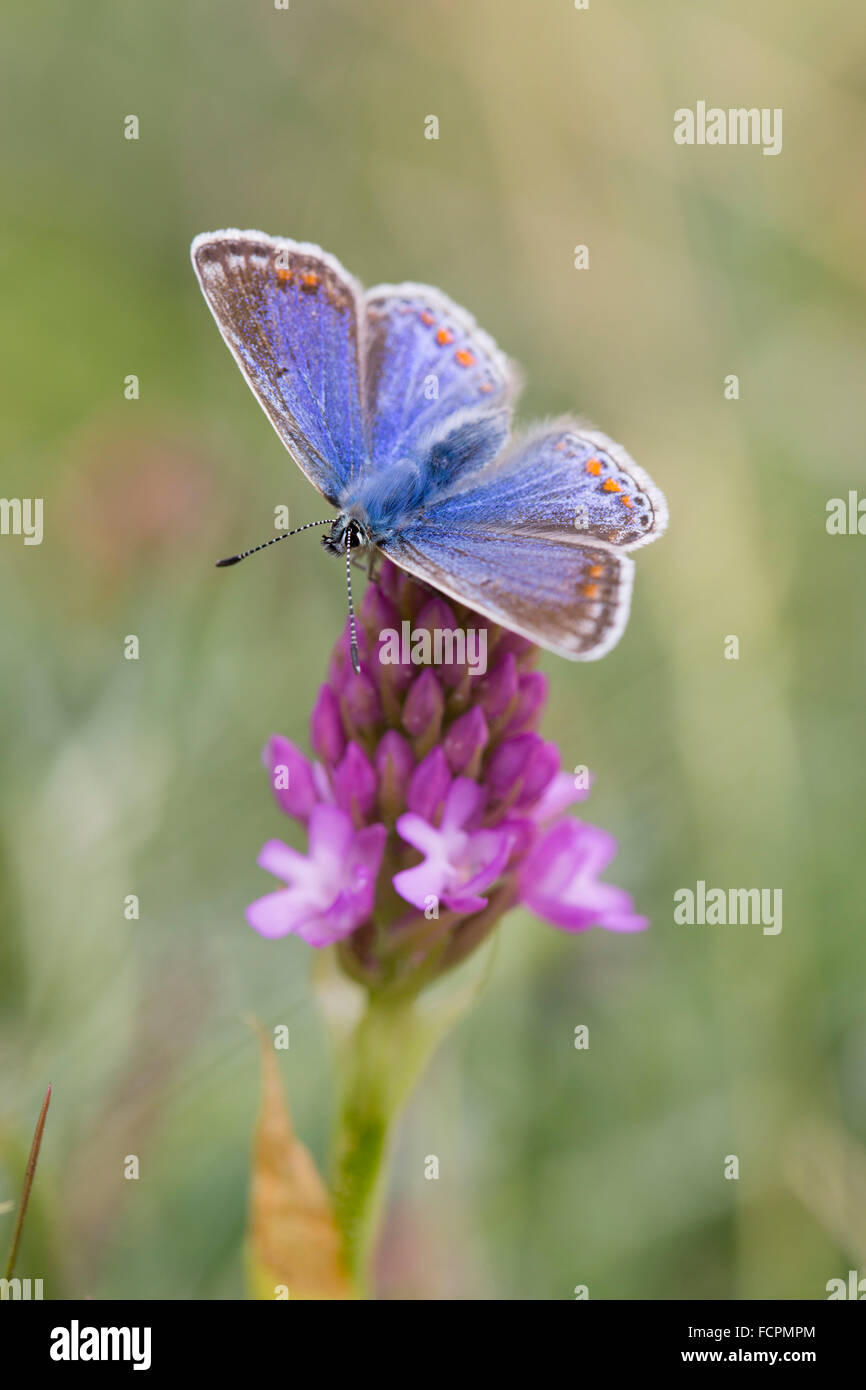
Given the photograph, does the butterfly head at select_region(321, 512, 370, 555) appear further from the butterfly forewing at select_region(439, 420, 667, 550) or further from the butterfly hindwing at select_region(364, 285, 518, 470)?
the butterfly hindwing at select_region(364, 285, 518, 470)

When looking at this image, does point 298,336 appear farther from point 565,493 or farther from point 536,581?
point 536,581

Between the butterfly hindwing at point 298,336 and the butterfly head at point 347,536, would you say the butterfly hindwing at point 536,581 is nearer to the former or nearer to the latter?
the butterfly head at point 347,536

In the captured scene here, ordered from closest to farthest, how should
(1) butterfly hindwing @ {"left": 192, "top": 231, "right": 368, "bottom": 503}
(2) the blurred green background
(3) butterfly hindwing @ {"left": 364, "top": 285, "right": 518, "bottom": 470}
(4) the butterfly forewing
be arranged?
1. (4) the butterfly forewing
2. (1) butterfly hindwing @ {"left": 192, "top": 231, "right": 368, "bottom": 503}
3. (3) butterfly hindwing @ {"left": 364, "top": 285, "right": 518, "bottom": 470}
4. (2) the blurred green background

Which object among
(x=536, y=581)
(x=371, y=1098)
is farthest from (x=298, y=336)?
(x=371, y=1098)

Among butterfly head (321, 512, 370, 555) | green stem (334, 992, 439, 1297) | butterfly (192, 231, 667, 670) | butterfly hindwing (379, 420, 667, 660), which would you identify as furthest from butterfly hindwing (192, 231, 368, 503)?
green stem (334, 992, 439, 1297)

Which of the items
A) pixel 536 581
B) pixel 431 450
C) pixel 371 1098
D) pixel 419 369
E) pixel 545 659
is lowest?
pixel 371 1098

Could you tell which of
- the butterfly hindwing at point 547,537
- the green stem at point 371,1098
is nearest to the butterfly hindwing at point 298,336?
the butterfly hindwing at point 547,537
